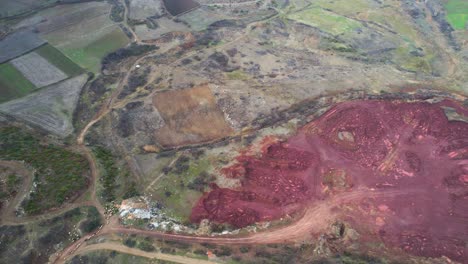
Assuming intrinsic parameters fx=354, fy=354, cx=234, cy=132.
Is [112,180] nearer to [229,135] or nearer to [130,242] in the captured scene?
[130,242]

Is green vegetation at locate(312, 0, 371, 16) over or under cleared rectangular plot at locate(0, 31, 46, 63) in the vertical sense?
under

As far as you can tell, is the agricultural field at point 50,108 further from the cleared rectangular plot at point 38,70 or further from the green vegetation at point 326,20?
the green vegetation at point 326,20

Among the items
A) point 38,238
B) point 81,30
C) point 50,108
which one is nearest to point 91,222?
point 38,238

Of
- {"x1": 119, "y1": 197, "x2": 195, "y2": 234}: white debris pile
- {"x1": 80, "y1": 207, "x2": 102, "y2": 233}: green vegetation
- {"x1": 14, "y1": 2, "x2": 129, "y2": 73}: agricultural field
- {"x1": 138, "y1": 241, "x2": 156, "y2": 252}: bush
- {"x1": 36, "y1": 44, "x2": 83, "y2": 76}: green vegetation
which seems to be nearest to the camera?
{"x1": 138, "y1": 241, "x2": 156, "y2": 252}: bush

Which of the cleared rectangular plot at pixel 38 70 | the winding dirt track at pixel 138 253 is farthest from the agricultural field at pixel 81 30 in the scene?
the winding dirt track at pixel 138 253

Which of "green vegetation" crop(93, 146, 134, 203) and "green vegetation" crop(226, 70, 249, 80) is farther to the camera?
"green vegetation" crop(226, 70, 249, 80)

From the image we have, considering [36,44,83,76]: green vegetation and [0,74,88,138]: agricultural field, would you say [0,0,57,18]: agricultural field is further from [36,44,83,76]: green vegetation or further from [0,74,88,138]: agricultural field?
[0,74,88,138]: agricultural field

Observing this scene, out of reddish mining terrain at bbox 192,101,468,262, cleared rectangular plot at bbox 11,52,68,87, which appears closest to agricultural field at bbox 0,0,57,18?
cleared rectangular plot at bbox 11,52,68,87

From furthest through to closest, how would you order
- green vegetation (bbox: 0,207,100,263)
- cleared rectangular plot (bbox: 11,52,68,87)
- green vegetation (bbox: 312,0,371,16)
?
green vegetation (bbox: 312,0,371,16) < cleared rectangular plot (bbox: 11,52,68,87) < green vegetation (bbox: 0,207,100,263)
